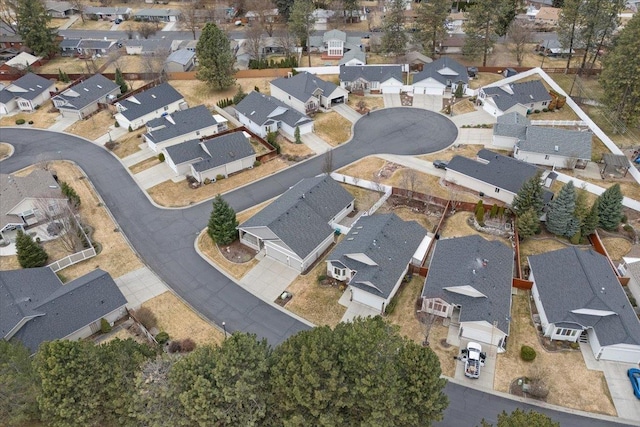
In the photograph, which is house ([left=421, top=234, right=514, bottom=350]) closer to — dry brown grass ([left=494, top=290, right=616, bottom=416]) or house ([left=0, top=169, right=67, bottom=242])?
dry brown grass ([left=494, top=290, right=616, bottom=416])

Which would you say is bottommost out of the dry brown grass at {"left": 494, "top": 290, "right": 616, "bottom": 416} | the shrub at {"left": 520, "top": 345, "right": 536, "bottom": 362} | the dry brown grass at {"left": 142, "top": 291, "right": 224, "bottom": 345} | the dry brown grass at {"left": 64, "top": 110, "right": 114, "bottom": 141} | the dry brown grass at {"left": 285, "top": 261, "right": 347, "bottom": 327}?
the dry brown grass at {"left": 494, "top": 290, "right": 616, "bottom": 416}

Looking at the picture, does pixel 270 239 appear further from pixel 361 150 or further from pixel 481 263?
pixel 361 150

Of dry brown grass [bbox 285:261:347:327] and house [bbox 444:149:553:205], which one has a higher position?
house [bbox 444:149:553:205]

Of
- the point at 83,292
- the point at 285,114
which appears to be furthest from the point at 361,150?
the point at 83,292

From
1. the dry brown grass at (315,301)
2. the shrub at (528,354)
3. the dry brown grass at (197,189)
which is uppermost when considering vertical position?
the dry brown grass at (197,189)

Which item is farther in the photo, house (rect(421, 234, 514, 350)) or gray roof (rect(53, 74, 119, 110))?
gray roof (rect(53, 74, 119, 110))

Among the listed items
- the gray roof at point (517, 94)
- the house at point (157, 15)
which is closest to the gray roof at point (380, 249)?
the gray roof at point (517, 94)

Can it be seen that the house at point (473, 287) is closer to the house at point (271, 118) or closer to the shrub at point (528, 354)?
the shrub at point (528, 354)

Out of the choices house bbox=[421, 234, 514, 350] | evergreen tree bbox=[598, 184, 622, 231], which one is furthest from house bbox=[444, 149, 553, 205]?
house bbox=[421, 234, 514, 350]
